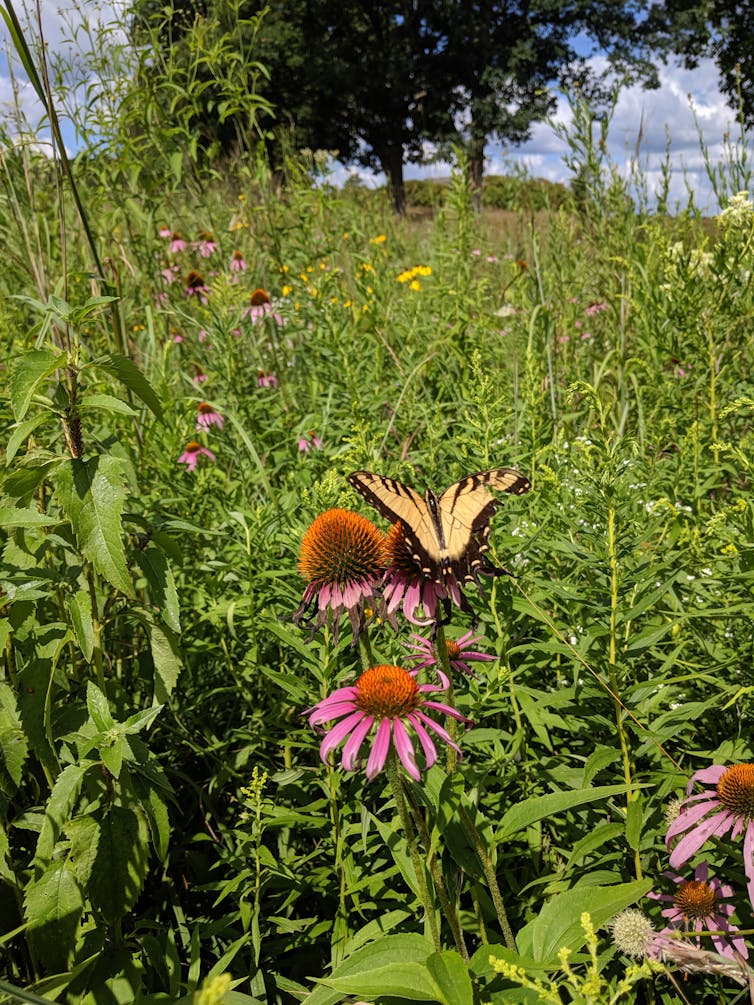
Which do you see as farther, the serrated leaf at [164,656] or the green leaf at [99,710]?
the serrated leaf at [164,656]

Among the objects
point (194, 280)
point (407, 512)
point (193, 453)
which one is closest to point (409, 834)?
point (407, 512)

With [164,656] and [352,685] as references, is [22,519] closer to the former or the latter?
[164,656]

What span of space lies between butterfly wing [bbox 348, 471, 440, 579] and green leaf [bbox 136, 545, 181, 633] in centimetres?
43

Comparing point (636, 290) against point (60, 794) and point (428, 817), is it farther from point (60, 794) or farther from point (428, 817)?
point (60, 794)

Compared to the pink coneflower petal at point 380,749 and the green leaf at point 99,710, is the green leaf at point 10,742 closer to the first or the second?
the green leaf at point 99,710

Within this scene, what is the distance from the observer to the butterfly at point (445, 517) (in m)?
1.17

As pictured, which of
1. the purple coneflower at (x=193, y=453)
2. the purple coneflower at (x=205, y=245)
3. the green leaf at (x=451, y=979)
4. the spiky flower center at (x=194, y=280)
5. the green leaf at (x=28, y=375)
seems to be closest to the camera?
the green leaf at (x=451, y=979)

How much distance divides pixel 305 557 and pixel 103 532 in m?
0.34

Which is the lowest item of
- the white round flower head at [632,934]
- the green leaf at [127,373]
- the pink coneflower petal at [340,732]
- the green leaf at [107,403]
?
the white round flower head at [632,934]

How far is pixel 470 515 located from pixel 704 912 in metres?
0.81

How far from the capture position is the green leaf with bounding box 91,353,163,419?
1.28 m

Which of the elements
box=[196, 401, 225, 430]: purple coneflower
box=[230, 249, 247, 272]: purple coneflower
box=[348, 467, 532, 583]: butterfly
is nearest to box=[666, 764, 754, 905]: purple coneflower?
box=[348, 467, 532, 583]: butterfly

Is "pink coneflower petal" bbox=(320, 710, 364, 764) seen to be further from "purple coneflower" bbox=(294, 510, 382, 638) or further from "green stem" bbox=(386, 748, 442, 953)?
"purple coneflower" bbox=(294, 510, 382, 638)

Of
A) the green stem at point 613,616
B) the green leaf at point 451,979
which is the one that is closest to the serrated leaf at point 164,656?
the green leaf at point 451,979
